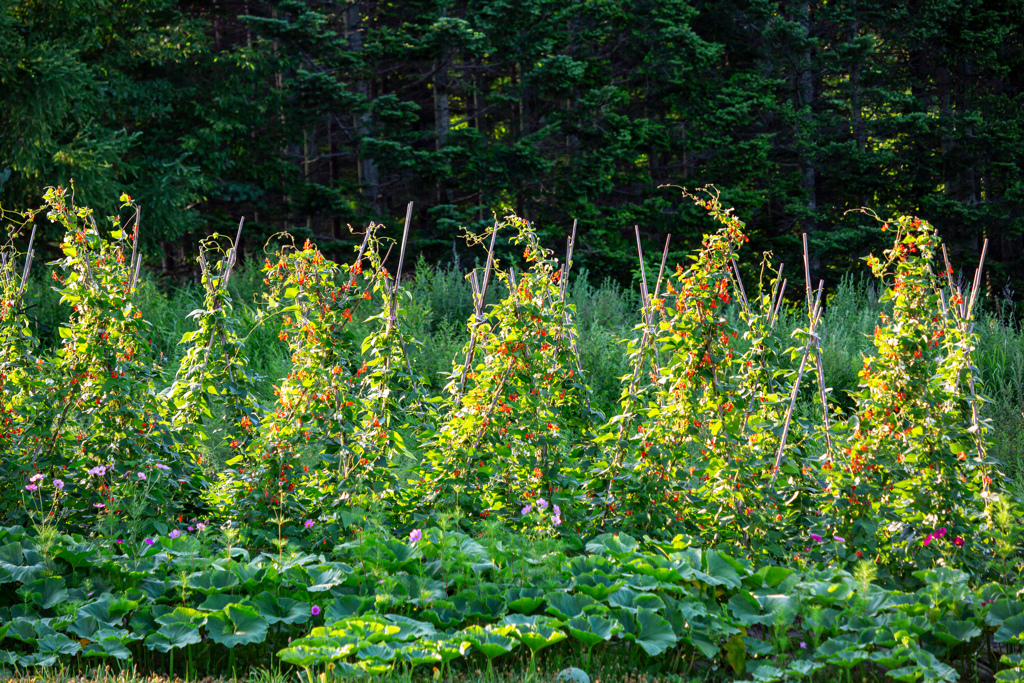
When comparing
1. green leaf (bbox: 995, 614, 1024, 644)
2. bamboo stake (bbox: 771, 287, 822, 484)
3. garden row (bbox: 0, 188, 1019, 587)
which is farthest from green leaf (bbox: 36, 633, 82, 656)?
green leaf (bbox: 995, 614, 1024, 644)

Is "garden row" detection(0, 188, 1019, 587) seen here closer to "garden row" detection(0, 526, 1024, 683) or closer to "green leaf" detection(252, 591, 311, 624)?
"garden row" detection(0, 526, 1024, 683)

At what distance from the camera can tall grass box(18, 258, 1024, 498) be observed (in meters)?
5.95

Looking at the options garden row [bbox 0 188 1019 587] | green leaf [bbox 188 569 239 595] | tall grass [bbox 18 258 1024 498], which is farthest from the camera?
tall grass [bbox 18 258 1024 498]

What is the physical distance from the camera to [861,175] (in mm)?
13938

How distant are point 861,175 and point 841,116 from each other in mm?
1446

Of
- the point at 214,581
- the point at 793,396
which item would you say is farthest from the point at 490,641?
the point at 793,396

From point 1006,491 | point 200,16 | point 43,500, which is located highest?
point 200,16

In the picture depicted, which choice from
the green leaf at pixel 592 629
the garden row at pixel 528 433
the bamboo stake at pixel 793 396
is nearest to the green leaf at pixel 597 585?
the green leaf at pixel 592 629

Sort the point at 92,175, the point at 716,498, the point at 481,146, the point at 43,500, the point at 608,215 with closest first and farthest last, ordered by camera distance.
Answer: the point at 716,498 → the point at 43,500 → the point at 92,175 → the point at 481,146 → the point at 608,215

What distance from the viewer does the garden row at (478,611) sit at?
252 centimetres

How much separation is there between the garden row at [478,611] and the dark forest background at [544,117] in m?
8.24

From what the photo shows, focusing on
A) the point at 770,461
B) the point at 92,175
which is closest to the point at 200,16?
the point at 92,175

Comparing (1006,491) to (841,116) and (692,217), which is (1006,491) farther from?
(841,116)

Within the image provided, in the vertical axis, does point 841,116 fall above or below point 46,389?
above
